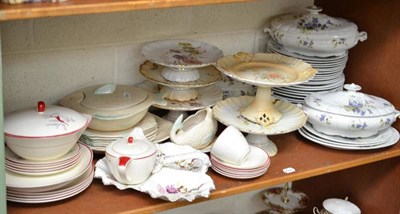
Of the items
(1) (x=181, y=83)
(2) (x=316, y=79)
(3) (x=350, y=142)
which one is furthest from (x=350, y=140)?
(1) (x=181, y=83)

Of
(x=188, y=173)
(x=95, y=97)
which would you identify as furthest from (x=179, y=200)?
(x=95, y=97)

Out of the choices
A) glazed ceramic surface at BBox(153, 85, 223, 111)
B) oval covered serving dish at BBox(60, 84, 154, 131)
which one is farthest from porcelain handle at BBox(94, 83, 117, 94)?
glazed ceramic surface at BBox(153, 85, 223, 111)

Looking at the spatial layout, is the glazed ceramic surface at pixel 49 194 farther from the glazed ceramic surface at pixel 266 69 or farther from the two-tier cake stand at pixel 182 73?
the glazed ceramic surface at pixel 266 69

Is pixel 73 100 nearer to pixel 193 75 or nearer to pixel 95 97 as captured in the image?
pixel 95 97

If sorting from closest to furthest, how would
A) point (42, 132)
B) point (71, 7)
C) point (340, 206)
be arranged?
point (71, 7) → point (42, 132) → point (340, 206)

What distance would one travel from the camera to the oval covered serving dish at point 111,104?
4.54 feet

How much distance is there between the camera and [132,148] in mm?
1286

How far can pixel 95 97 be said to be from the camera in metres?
1.44

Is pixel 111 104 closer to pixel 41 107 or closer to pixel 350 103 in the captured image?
pixel 41 107

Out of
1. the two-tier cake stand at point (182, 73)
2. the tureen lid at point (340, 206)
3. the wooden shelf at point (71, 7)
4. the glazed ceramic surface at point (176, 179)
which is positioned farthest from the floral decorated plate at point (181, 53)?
the tureen lid at point (340, 206)

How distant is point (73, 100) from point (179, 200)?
0.35 m

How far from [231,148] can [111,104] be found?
281 millimetres

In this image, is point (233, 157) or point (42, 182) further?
point (233, 157)

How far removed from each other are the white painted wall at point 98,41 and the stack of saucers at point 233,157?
333 mm
